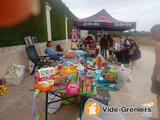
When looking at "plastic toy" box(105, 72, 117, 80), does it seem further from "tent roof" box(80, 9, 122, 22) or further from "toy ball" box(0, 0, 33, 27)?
"tent roof" box(80, 9, 122, 22)

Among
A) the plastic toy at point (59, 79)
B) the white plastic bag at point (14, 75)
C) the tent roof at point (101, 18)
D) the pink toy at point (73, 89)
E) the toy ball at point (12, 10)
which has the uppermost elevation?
the tent roof at point (101, 18)

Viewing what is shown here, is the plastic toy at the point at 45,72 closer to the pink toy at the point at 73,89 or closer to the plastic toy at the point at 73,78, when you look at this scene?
the plastic toy at the point at 73,78

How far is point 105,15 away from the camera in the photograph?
30.9ft

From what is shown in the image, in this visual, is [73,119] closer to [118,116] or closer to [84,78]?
[84,78]

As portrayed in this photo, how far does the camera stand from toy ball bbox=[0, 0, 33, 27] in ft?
2.10

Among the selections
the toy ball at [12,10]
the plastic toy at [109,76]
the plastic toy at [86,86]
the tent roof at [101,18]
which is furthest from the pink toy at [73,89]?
the tent roof at [101,18]

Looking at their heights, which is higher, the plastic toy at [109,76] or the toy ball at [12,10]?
the toy ball at [12,10]

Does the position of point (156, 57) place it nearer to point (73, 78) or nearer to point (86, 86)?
point (86, 86)

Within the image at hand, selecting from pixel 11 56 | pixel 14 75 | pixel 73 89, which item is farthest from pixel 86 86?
pixel 11 56

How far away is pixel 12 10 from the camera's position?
649 millimetres

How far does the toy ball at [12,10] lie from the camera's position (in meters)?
0.64

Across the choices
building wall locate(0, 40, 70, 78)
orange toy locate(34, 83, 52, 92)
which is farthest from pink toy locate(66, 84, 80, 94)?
building wall locate(0, 40, 70, 78)

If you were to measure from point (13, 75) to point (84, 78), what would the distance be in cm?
276

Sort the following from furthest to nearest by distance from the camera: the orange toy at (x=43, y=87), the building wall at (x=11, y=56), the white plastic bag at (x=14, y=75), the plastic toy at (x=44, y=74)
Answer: the building wall at (x=11, y=56)
the white plastic bag at (x=14, y=75)
the plastic toy at (x=44, y=74)
the orange toy at (x=43, y=87)
